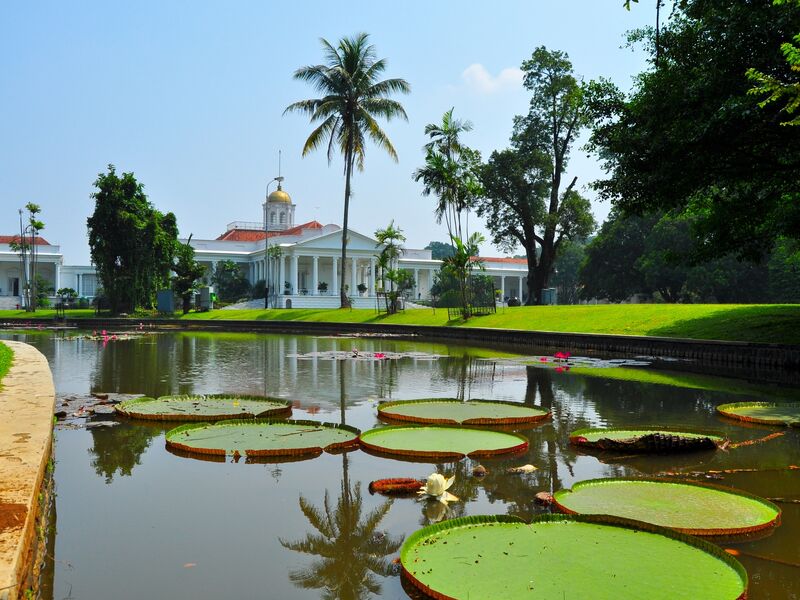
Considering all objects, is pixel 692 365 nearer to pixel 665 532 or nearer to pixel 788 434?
pixel 788 434

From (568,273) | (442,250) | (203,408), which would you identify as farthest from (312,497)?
(442,250)

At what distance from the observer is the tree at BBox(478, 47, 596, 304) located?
129 ft

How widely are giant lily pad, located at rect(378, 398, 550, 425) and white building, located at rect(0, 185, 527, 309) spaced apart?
1866 inches

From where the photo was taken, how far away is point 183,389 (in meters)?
11.9

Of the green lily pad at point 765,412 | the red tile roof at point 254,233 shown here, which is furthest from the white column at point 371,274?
the green lily pad at point 765,412

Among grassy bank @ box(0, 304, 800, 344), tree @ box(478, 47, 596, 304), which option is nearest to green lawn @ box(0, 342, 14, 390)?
grassy bank @ box(0, 304, 800, 344)

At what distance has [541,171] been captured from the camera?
133 ft

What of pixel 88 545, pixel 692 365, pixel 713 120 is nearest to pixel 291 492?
pixel 88 545

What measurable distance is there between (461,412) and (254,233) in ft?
239

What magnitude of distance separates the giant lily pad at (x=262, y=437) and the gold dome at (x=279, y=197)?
7447 centimetres

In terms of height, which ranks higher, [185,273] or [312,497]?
[185,273]

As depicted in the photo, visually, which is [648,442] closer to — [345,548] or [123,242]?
[345,548]

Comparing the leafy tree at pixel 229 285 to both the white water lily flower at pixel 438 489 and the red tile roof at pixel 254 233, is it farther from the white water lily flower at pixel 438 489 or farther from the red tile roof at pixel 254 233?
the white water lily flower at pixel 438 489

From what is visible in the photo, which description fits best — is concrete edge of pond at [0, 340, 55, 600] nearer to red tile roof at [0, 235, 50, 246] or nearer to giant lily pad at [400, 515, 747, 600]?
giant lily pad at [400, 515, 747, 600]
